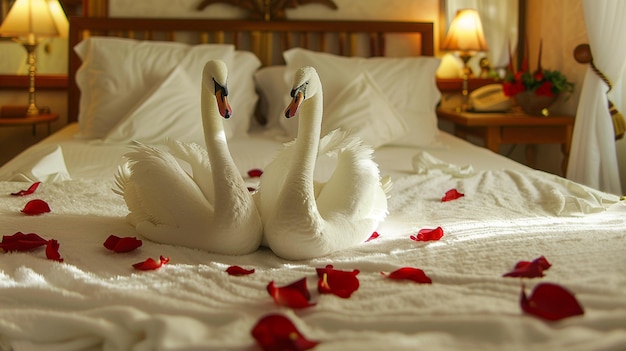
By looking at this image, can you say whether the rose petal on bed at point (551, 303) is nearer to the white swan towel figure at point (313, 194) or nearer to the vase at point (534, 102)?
the white swan towel figure at point (313, 194)

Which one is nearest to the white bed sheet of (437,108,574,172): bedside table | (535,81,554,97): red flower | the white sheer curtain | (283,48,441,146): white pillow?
the white sheer curtain

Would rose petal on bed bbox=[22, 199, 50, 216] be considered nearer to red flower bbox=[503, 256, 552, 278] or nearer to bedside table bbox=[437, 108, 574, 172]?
red flower bbox=[503, 256, 552, 278]

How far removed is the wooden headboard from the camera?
121 inches

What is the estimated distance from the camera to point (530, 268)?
3.16ft

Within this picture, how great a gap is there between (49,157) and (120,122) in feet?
2.20

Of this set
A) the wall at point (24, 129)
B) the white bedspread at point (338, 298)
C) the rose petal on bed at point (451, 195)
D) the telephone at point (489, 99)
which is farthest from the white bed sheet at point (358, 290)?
the wall at point (24, 129)

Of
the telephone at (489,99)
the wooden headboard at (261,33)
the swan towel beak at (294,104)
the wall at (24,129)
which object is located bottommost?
the wall at (24,129)

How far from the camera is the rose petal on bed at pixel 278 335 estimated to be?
0.73 m

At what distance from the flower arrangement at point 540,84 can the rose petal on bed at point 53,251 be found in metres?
2.32

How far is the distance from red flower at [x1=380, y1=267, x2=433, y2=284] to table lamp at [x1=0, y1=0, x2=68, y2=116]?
2.50m

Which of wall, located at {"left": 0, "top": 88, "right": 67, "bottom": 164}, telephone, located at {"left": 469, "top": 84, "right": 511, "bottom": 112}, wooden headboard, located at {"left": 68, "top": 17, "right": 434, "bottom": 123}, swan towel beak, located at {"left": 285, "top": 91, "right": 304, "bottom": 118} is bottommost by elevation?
wall, located at {"left": 0, "top": 88, "right": 67, "bottom": 164}

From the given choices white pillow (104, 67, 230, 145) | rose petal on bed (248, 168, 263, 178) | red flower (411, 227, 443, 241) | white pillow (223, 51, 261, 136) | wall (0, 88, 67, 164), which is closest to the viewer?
red flower (411, 227, 443, 241)

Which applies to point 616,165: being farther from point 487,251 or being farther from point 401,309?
point 401,309

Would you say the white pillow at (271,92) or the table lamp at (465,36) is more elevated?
→ the table lamp at (465,36)
